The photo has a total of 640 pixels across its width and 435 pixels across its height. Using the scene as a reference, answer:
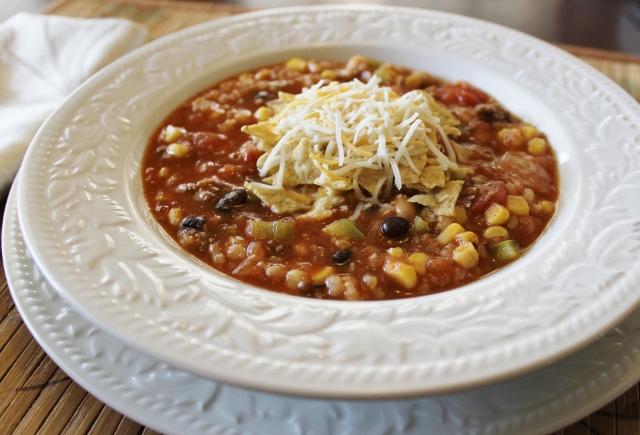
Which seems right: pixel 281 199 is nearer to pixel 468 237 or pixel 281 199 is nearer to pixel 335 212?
pixel 335 212

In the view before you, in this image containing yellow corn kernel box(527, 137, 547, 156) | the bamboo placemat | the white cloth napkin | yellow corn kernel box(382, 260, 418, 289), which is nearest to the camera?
the bamboo placemat

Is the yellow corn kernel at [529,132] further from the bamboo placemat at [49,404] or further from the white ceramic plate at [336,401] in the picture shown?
the bamboo placemat at [49,404]

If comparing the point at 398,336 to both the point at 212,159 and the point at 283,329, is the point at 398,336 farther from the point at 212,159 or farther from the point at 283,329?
the point at 212,159

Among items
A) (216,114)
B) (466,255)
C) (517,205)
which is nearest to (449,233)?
(466,255)

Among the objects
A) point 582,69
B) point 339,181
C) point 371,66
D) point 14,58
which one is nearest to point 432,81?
point 371,66

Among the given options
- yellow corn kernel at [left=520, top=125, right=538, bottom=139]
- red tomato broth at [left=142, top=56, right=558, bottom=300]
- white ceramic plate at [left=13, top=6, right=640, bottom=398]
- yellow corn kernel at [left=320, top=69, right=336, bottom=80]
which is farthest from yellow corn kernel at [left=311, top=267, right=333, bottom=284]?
yellow corn kernel at [left=320, top=69, right=336, bottom=80]

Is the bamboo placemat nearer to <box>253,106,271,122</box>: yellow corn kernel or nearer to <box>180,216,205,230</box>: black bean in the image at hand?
<box>180,216,205,230</box>: black bean

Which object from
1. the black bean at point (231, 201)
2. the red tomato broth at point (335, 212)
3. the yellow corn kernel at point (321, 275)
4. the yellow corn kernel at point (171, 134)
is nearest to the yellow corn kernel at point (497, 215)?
the red tomato broth at point (335, 212)
